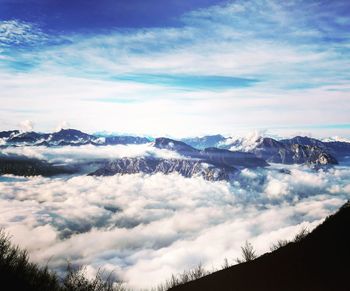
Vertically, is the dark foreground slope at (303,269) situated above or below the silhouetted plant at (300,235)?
above

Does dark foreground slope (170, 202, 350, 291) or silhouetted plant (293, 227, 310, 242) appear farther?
silhouetted plant (293, 227, 310, 242)

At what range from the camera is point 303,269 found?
85.5 ft

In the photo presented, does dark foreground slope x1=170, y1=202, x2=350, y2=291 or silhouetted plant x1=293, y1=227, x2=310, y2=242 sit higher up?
dark foreground slope x1=170, y1=202, x2=350, y2=291

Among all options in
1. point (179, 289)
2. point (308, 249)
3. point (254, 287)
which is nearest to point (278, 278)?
point (254, 287)

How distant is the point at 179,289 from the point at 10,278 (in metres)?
13.6

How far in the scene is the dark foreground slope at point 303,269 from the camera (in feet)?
77.2

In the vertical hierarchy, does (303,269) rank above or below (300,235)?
above

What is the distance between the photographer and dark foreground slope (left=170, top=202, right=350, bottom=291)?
23.5 meters

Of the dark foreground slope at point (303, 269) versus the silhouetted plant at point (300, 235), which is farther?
the silhouetted plant at point (300, 235)

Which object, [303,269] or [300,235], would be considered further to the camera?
[300,235]

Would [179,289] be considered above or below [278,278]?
below

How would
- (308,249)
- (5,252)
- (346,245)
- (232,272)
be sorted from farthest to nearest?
(5,252)
(232,272)
(308,249)
(346,245)

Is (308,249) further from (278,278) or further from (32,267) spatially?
(32,267)

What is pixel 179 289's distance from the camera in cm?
3291
